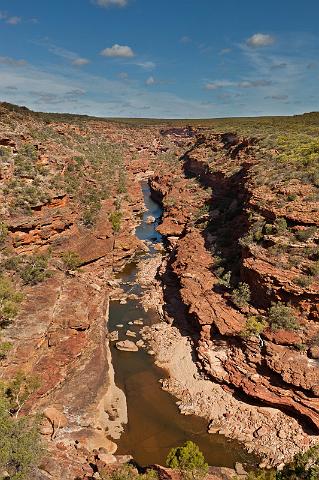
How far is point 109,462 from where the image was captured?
16922mm

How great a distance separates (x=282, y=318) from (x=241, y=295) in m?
4.30

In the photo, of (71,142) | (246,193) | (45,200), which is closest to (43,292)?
(45,200)

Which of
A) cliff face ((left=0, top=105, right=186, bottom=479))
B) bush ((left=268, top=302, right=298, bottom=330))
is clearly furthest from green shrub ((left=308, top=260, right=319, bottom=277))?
cliff face ((left=0, top=105, right=186, bottom=479))

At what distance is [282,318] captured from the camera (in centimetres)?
2238

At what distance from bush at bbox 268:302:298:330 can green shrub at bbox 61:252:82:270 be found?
1752 centimetres

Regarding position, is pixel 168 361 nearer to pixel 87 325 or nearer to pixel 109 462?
pixel 87 325

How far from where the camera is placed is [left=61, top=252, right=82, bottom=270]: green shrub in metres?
33.1

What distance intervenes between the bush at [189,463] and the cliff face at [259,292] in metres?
5.84

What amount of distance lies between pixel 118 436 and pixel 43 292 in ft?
38.5

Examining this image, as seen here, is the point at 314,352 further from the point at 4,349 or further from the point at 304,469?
the point at 4,349

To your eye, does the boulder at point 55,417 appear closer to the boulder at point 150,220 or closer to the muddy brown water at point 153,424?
the muddy brown water at point 153,424

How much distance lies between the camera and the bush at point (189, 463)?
49.7 feet

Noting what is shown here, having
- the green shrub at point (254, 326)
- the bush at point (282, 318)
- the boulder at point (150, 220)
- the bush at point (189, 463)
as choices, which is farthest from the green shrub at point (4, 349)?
the boulder at point (150, 220)

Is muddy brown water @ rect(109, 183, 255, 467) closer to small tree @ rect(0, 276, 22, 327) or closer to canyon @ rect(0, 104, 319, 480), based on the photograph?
canyon @ rect(0, 104, 319, 480)
